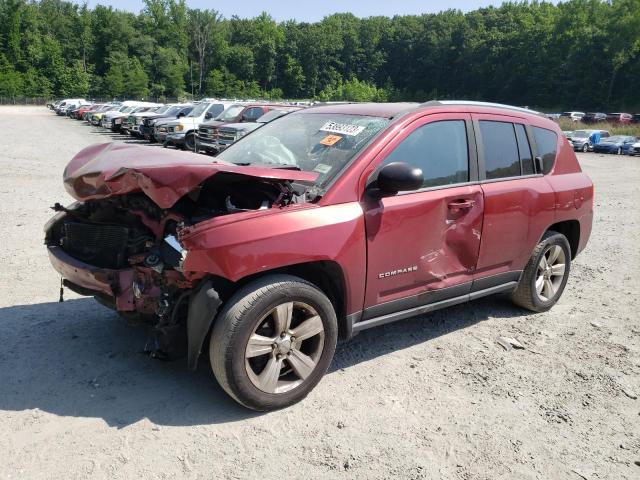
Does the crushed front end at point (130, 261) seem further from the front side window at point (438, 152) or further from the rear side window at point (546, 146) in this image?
the rear side window at point (546, 146)

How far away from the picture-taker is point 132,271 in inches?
134

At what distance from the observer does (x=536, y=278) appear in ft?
16.4

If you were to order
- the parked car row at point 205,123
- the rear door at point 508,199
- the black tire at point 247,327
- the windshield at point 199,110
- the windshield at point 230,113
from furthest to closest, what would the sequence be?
the windshield at point 199,110 → the windshield at point 230,113 → the parked car row at point 205,123 → the rear door at point 508,199 → the black tire at point 247,327

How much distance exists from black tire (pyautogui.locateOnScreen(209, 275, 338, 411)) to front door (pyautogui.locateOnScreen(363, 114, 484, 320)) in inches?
22.3

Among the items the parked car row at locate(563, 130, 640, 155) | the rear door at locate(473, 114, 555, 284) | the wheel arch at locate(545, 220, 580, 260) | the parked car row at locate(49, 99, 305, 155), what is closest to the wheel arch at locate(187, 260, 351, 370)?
the rear door at locate(473, 114, 555, 284)

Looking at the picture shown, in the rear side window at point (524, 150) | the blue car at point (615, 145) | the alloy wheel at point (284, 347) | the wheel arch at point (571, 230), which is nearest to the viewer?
the alloy wheel at point (284, 347)

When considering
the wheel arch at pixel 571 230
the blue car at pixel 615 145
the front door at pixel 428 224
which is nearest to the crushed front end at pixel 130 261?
the front door at pixel 428 224

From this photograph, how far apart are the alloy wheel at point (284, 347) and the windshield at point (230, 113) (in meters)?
15.7

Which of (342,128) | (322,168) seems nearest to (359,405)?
(322,168)

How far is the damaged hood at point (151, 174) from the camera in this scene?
3.12 m

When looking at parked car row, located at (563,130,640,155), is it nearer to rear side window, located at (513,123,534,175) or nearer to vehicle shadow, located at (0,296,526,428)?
rear side window, located at (513,123,534,175)

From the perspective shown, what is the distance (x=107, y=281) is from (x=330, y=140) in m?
1.79

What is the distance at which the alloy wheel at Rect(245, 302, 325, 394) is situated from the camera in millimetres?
3223

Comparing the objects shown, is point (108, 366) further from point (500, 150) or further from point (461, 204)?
point (500, 150)
